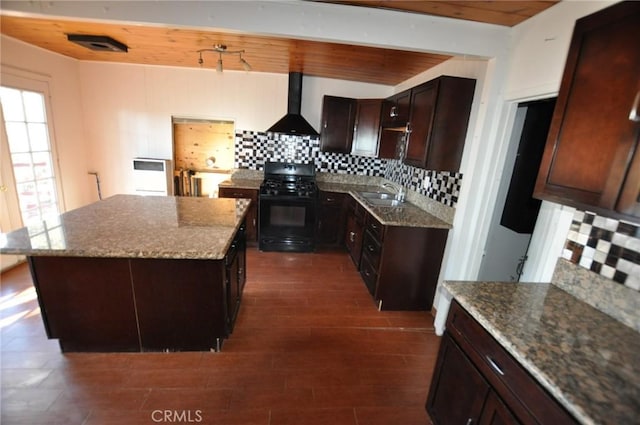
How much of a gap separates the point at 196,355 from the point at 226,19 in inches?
89.3

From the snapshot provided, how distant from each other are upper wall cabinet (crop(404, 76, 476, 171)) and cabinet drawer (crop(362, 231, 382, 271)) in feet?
2.82

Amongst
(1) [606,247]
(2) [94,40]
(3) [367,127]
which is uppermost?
(2) [94,40]

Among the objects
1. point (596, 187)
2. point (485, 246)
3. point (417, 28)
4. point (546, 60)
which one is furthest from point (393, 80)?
point (596, 187)

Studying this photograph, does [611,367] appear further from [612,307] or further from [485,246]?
[485,246]

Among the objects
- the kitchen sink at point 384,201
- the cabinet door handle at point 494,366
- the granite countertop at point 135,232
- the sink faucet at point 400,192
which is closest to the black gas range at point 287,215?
the kitchen sink at point 384,201

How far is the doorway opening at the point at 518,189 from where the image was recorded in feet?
6.66

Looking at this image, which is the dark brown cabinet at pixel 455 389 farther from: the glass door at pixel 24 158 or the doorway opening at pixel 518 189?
the glass door at pixel 24 158

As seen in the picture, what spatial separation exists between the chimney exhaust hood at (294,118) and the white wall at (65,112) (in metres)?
2.66

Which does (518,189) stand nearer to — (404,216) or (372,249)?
(404,216)

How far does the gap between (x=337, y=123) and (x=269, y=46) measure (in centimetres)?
136

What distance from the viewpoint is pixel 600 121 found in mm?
1077

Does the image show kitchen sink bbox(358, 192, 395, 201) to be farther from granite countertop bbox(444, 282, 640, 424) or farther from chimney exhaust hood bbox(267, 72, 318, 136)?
granite countertop bbox(444, 282, 640, 424)

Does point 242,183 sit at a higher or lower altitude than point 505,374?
higher

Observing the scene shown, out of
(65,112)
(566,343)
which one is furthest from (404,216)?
(65,112)
